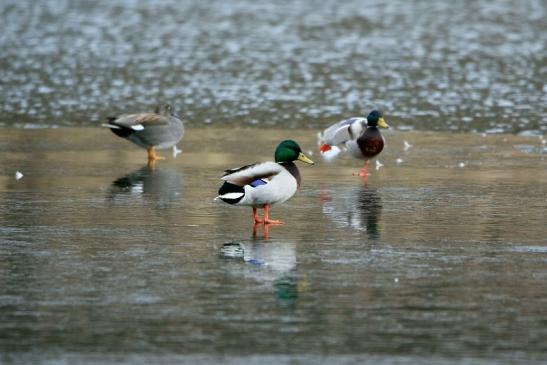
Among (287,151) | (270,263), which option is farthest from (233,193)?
(270,263)

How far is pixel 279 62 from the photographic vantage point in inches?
1167

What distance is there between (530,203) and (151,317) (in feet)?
19.7

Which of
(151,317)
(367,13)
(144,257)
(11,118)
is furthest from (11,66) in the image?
(151,317)

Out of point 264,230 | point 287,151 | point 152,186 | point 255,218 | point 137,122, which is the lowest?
point 264,230

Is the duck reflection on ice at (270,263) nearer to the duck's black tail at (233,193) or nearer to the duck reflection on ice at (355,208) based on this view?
the duck's black tail at (233,193)

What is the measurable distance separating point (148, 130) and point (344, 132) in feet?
8.39

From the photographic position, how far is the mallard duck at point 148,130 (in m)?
17.3

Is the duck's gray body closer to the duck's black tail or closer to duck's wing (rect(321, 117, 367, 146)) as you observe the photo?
duck's wing (rect(321, 117, 367, 146))

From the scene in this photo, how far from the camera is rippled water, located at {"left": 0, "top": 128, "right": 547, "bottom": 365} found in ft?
26.2

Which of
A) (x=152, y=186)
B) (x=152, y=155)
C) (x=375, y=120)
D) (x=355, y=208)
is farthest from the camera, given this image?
(x=152, y=155)

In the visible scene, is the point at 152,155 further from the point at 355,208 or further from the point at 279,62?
the point at 279,62

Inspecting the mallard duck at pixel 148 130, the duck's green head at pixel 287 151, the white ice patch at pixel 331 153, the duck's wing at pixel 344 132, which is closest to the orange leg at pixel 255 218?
the duck's green head at pixel 287 151

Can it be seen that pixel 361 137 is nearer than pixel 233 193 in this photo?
No

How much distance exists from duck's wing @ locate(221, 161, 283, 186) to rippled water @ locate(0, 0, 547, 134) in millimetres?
8985
